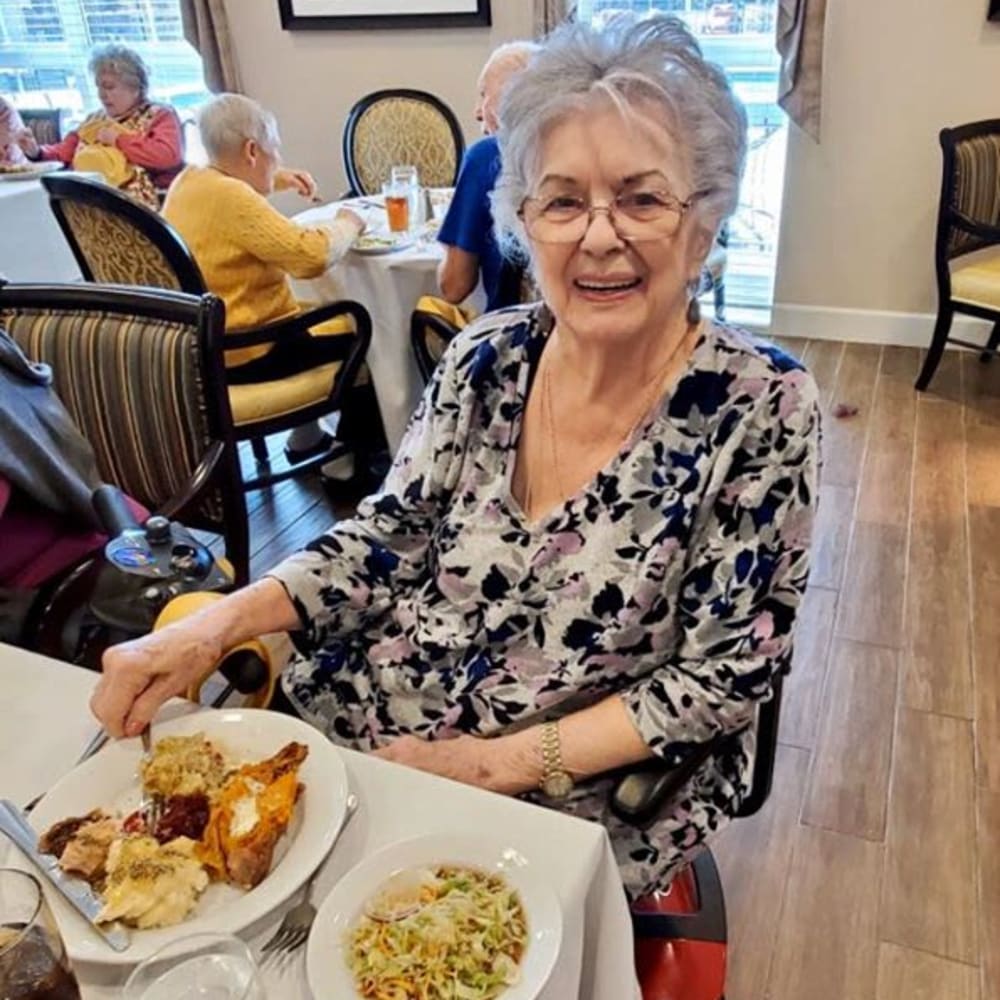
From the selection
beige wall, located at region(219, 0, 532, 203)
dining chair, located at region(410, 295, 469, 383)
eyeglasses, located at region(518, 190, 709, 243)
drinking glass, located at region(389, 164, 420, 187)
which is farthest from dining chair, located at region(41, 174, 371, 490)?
beige wall, located at region(219, 0, 532, 203)

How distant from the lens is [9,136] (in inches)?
177

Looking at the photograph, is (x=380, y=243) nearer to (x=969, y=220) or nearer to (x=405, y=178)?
(x=405, y=178)

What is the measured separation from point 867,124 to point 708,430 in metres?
3.11

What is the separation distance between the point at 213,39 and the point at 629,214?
13.9 feet

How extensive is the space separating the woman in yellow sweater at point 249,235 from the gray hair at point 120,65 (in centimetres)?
187

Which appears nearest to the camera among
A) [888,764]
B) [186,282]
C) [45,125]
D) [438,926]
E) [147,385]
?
[438,926]

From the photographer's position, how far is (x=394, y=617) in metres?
1.29

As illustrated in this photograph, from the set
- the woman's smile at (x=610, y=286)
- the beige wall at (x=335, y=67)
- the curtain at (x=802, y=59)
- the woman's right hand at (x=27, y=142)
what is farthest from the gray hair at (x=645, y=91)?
the woman's right hand at (x=27, y=142)

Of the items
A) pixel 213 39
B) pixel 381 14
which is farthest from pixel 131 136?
pixel 381 14

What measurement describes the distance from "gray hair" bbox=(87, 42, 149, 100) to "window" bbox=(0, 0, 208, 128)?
30.7 inches

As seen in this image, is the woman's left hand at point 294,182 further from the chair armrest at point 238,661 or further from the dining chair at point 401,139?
the chair armrest at point 238,661

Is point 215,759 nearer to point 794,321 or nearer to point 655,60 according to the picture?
point 655,60

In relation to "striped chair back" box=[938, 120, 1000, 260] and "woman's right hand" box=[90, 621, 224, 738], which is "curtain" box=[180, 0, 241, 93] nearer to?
"striped chair back" box=[938, 120, 1000, 260]

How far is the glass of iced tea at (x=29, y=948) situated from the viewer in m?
0.57
